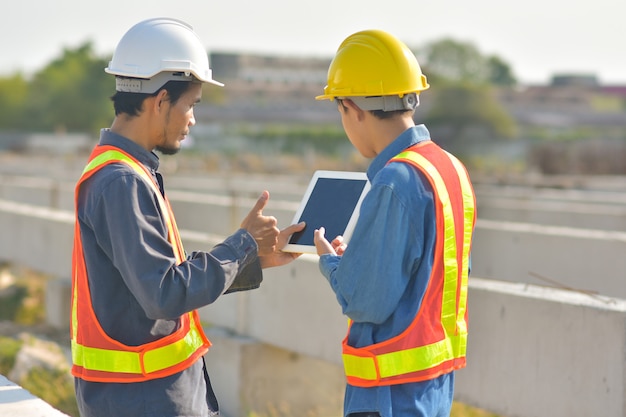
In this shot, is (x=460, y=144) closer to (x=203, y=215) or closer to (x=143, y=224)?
(x=203, y=215)

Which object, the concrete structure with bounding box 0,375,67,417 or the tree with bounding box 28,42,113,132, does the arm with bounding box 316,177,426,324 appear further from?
the tree with bounding box 28,42,113,132

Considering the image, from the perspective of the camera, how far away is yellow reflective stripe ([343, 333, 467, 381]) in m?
3.29

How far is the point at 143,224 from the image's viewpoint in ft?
10.7

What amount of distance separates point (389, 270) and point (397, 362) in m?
0.32

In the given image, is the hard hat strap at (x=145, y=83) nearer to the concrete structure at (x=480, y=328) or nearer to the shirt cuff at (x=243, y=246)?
the shirt cuff at (x=243, y=246)

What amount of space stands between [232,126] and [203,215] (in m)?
56.3

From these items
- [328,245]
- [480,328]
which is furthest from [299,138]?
[328,245]

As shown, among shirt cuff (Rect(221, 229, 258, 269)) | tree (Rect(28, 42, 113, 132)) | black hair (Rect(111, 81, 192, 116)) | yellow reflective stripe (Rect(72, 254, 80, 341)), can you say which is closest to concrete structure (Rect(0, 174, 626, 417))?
yellow reflective stripe (Rect(72, 254, 80, 341))

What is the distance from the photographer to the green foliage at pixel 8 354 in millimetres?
9336

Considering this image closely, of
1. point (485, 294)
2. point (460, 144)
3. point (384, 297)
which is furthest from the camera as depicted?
point (460, 144)

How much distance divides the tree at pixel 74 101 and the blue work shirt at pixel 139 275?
79.3 m

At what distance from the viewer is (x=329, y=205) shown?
12.1 ft

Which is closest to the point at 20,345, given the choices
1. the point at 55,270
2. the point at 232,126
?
the point at 55,270

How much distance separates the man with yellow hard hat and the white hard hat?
50cm
